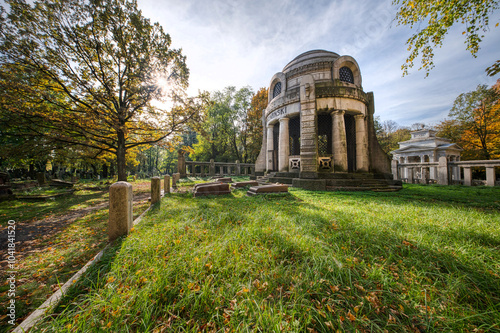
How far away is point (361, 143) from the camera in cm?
1004

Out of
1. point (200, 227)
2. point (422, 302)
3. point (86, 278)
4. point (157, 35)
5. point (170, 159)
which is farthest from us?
point (170, 159)

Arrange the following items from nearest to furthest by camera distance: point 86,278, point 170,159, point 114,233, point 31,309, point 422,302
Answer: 1. point 422,302
2. point 31,309
3. point 86,278
4. point 114,233
5. point 170,159

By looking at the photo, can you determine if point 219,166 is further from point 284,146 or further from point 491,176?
point 491,176

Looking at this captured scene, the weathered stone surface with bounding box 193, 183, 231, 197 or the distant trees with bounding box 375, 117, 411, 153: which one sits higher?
the distant trees with bounding box 375, 117, 411, 153

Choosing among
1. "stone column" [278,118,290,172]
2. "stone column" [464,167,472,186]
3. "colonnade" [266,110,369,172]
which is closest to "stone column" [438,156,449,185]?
"stone column" [464,167,472,186]

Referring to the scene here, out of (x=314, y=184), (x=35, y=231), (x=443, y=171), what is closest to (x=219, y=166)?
(x=314, y=184)

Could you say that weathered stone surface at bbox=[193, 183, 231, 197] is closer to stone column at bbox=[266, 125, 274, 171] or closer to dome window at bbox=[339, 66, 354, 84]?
stone column at bbox=[266, 125, 274, 171]

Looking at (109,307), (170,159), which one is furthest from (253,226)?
(170,159)

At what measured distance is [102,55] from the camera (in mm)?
8570

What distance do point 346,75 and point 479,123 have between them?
19.3 m

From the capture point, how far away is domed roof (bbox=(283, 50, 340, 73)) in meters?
11.2

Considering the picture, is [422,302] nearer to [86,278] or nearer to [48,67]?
[86,278]

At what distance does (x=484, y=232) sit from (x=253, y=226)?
12.5ft

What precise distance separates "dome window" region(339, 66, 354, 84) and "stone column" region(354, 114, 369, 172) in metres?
2.70
